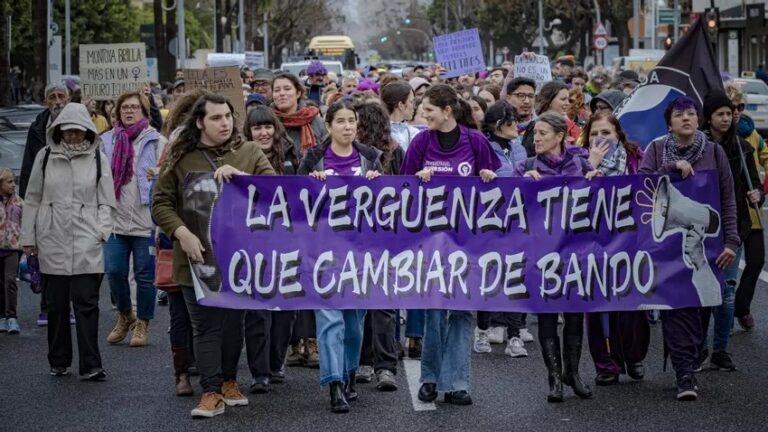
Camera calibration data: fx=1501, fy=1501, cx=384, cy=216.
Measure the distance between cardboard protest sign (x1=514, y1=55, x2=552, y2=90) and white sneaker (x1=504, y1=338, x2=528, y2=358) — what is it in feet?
23.3

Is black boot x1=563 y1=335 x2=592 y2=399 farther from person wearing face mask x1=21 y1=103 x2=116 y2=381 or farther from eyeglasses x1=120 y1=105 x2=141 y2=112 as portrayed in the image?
eyeglasses x1=120 y1=105 x2=141 y2=112

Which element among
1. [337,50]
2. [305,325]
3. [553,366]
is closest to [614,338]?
[553,366]

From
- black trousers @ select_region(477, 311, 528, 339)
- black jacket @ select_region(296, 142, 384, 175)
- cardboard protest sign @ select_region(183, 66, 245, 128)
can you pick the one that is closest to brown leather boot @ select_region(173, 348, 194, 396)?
black jacket @ select_region(296, 142, 384, 175)

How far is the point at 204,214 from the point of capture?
8336mm

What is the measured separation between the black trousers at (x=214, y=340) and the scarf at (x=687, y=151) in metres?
2.64

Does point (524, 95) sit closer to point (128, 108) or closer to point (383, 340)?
point (128, 108)

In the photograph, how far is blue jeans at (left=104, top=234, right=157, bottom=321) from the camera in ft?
35.8

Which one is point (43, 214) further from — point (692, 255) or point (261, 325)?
point (692, 255)

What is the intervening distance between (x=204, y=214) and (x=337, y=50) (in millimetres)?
65552

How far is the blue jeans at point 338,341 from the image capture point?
816 centimetres

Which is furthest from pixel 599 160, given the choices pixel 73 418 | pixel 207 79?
pixel 207 79

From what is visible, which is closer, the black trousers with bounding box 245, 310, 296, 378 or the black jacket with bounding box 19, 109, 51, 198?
the black trousers with bounding box 245, 310, 296, 378

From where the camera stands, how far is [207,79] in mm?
13938

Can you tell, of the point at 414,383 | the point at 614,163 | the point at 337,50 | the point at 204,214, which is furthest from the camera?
the point at 337,50
